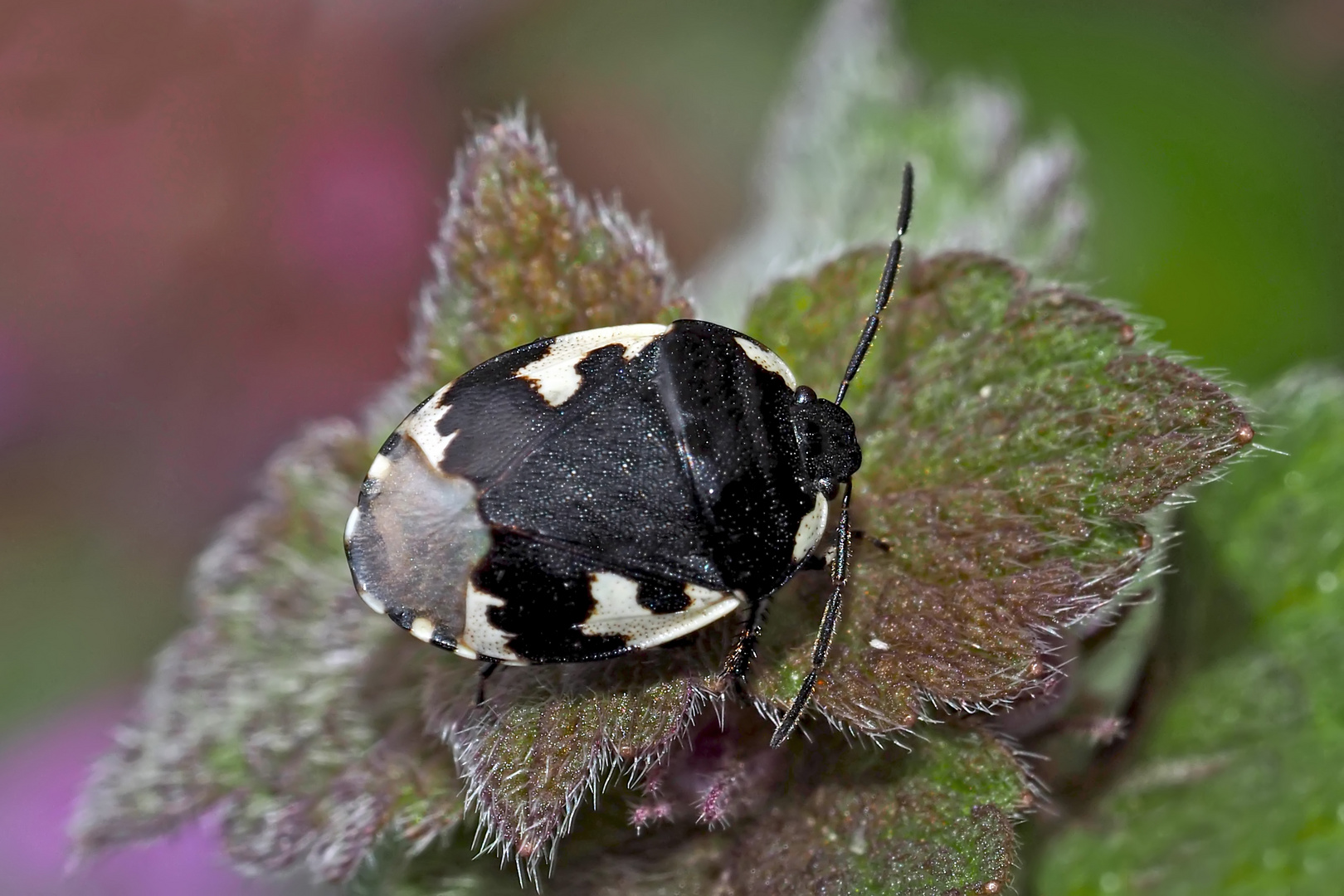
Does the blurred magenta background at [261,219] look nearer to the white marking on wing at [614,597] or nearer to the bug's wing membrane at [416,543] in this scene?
the bug's wing membrane at [416,543]

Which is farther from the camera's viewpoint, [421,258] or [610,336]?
[421,258]

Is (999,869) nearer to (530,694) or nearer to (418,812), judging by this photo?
(530,694)

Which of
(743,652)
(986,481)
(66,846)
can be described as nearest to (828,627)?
(743,652)

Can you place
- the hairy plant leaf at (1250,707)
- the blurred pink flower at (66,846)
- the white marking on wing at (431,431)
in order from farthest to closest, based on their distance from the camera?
1. the blurred pink flower at (66,846)
2. the hairy plant leaf at (1250,707)
3. the white marking on wing at (431,431)

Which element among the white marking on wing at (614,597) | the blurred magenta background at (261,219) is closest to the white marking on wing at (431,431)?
the white marking on wing at (614,597)

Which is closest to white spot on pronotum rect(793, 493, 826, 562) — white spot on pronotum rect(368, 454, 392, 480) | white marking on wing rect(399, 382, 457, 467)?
white marking on wing rect(399, 382, 457, 467)

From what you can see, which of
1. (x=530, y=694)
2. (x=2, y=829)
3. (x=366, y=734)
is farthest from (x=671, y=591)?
(x=2, y=829)
